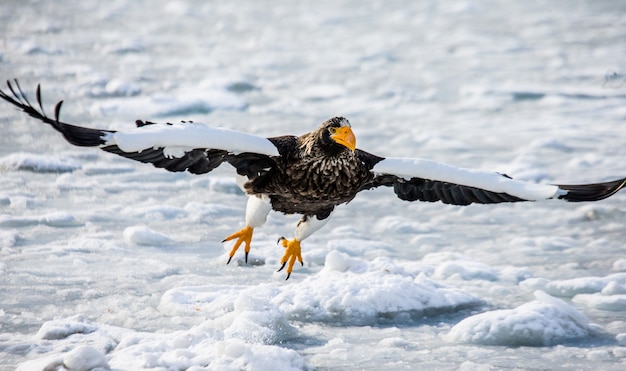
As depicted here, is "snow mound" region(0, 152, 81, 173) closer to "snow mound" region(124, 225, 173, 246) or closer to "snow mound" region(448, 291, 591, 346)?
"snow mound" region(124, 225, 173, 246)

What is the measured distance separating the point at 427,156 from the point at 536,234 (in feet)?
7.91

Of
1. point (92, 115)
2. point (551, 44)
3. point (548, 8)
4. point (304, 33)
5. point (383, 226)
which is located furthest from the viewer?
point (548, 8)

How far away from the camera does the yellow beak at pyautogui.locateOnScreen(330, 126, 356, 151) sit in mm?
5250

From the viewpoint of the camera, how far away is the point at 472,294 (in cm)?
629

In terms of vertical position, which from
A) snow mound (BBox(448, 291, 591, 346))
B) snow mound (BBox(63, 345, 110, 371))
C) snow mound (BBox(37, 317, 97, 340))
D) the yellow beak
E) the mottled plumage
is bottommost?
snow mound (BBox(63, 345, 110, 371))

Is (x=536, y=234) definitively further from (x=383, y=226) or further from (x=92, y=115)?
(x=92, y=115)

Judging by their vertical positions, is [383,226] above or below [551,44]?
below

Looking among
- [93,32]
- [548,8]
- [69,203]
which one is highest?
[548,8]

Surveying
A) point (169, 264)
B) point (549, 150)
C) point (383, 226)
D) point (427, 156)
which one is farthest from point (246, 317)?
point (549, 150)

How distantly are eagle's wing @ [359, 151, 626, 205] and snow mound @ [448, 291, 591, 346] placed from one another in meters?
0.70

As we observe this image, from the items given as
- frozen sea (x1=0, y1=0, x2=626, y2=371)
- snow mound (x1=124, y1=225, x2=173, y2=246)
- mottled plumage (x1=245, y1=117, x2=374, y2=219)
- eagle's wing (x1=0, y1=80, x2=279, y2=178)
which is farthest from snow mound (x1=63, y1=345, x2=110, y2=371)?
snow mound (x1=124, y1=225, x2=173, y2=246)

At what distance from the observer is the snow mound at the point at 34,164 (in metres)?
8.94

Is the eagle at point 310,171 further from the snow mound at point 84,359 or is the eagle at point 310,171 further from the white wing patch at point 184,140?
the snow mound at point 84,359

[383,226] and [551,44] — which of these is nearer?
[383,226]
